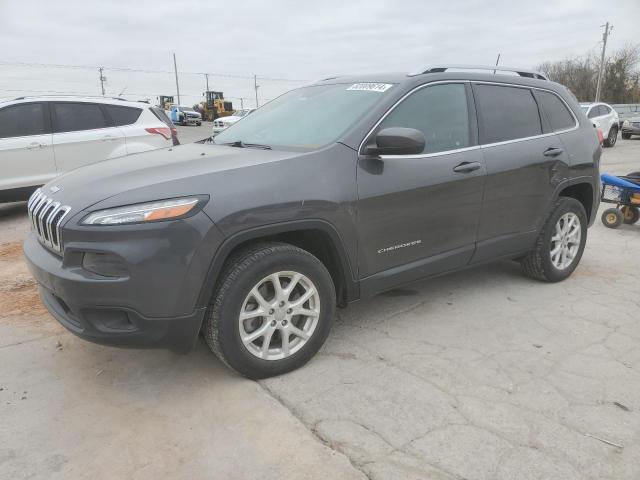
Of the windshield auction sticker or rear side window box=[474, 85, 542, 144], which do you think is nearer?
the windshield auction sticker

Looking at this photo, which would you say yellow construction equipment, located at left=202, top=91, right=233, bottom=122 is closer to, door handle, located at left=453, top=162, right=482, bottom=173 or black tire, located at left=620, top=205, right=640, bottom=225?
black tire, located at left=620, top=205, right=640, bottom=225

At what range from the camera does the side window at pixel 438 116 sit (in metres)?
3.40

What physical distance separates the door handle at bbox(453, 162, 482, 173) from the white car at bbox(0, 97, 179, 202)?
5.74 metres

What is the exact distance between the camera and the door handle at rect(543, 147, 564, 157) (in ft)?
13.7

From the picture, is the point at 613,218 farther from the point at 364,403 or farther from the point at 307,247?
the point at 364,403

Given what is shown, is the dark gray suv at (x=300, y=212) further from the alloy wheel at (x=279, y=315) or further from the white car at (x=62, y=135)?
the white car at (x=62, y=135)

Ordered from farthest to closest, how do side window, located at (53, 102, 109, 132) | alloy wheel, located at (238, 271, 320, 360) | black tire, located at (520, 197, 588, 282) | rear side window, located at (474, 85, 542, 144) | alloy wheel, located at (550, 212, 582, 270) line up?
side window, located at (53, 102, 109, 132), alloy wheel, located at (550, 212, 582, 270), black tire, located at (520, 197, 588, 282), rear side window, located at (474, 85, 542, 144), alloy wheel, located at (238, 271, 320, 360)

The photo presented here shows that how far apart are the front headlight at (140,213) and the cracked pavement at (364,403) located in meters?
0.99

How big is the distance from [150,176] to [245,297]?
81 centimetres

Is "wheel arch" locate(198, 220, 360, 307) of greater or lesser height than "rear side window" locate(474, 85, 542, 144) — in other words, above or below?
below

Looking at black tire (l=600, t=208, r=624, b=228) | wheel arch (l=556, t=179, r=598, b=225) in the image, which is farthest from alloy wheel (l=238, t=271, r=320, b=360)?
black tire (l=600, t=208, r=624, b=228)

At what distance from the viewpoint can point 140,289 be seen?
8.06ft

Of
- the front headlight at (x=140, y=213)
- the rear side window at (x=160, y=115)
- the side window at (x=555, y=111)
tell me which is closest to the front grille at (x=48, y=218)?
the front headlight at (x=140, y=213)

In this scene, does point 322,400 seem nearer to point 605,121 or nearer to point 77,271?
point 77,271
